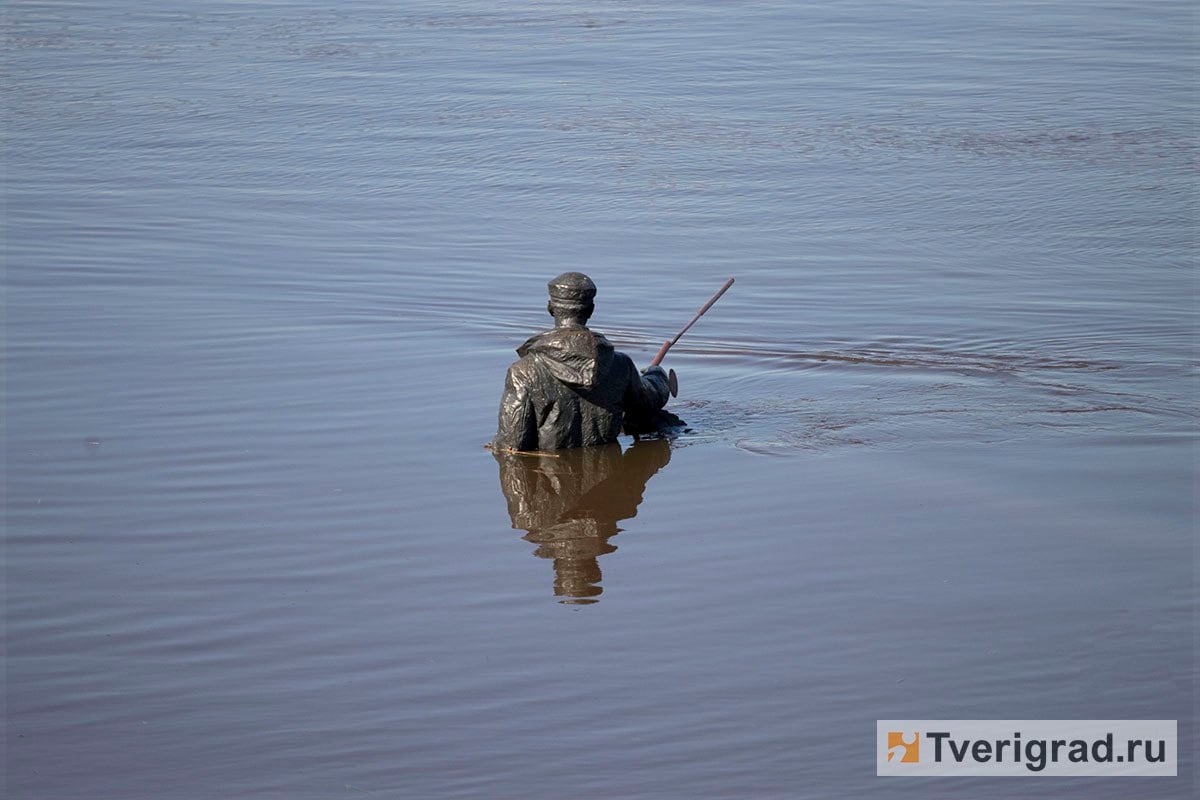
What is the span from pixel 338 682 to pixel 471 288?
5.75 m

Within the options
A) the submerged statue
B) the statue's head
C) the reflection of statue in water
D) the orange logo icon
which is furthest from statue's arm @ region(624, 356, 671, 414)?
the orange logo icon

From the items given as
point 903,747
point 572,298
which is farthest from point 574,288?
point 903,747

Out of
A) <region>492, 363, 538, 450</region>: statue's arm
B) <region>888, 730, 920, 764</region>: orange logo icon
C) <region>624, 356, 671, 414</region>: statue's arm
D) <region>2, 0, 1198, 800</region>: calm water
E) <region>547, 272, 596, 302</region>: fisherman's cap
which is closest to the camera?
<region>888, 730, 920, 764</region>: orange logo icon

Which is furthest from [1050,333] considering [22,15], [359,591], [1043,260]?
[22,15]

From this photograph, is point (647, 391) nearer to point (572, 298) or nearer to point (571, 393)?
point (571, 393)

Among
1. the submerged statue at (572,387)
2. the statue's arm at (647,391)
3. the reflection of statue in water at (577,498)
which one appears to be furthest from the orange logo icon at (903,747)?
the statue's arm at (647,391)

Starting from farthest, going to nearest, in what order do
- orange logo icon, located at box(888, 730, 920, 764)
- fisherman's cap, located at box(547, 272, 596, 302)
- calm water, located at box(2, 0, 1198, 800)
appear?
fisherman's cap, located at box(547, 272, 596, 302) → calm water, located at box(2, 0, 1198, 800) → orange logo icon, located at box(888, 730, 920, 764)

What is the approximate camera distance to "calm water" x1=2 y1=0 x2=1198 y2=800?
536 centimetres

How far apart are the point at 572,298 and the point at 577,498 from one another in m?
0.96

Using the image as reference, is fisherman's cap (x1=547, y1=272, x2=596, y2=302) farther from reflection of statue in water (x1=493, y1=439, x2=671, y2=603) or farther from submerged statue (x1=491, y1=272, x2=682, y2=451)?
reflection of statue in water (x1=493, y1=439, x2=671, y2=603)

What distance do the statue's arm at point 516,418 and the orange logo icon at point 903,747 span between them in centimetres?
303

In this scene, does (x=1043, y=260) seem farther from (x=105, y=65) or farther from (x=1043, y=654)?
(x=105, y=65)

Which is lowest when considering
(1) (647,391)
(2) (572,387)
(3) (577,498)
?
(3) (577,498)

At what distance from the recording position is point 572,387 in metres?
7.63
